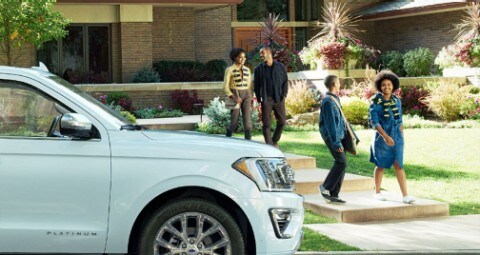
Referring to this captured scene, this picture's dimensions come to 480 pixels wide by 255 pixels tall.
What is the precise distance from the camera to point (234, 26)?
116ft

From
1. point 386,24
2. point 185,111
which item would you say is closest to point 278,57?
point 185,111

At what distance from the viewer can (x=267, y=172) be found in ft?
22.5

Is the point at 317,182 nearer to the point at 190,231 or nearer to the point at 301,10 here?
the point at 190,231

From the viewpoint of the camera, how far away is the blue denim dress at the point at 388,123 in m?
11.4

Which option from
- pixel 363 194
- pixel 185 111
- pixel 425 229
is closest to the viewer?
pixel 425 229

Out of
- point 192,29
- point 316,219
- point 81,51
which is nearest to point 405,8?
point 192,29

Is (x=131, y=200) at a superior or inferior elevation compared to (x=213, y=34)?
inferior

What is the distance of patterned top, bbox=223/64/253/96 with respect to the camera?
14.9 metres

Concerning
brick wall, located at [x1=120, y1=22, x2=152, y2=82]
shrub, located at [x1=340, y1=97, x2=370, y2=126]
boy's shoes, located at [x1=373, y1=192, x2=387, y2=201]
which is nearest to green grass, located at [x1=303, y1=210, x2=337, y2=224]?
boy's shoes, located at [x1=373, y1=192, x2=387, y2=201]

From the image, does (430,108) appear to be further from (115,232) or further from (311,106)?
(115,232)

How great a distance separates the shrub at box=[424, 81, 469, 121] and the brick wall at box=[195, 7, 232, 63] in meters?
10.4

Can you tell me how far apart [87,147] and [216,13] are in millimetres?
27506

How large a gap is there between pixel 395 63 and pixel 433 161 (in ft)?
52.9

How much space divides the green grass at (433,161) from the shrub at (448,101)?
2.28 m
